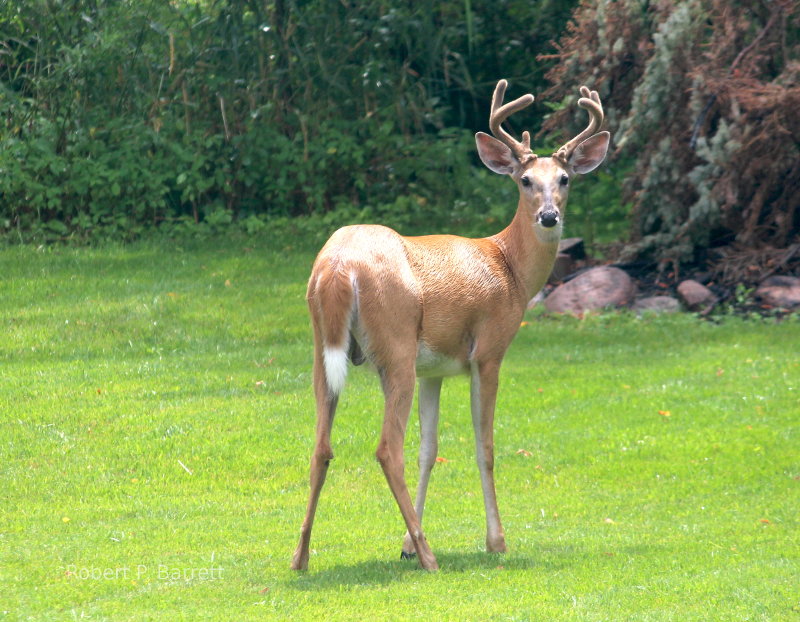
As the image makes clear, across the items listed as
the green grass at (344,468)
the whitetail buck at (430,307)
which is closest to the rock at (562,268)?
the green grass at (344,468)

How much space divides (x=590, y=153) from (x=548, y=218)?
95 centimetres

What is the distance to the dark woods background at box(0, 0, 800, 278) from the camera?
15.7 metres

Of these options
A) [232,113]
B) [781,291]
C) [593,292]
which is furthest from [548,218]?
[232,113]

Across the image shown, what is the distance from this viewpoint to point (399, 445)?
687 cm

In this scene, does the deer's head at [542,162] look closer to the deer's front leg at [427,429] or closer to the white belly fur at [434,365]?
the white belly fur at [434,365]

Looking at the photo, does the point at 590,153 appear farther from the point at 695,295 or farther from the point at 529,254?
the point at 695,295

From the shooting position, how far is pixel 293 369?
500 inches

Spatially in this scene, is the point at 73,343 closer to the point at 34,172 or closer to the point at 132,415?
the point at 132,415

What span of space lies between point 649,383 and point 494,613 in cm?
640

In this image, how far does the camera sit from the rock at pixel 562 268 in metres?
16.4

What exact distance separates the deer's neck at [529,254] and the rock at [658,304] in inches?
287

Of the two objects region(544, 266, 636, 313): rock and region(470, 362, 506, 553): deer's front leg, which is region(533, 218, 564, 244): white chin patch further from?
region(544, 266, 636, 313): rock

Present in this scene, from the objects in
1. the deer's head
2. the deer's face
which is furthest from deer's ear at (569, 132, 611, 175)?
the deer's face

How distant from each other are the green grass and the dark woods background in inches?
78.9
